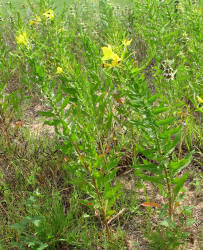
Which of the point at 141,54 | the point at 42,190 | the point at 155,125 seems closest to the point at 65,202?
the point at 42,190

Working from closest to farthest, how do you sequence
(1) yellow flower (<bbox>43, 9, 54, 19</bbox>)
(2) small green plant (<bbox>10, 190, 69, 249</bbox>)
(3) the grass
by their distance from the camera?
(3) the grass
(2) small green plant (<bbox>10, 190, 69, 249</bbox>)
(1) yellow flower (<bbox>43, 9, 54, 19</bbox>)

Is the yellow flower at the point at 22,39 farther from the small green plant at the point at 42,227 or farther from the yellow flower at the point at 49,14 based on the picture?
the small green plant at the point at 42,227

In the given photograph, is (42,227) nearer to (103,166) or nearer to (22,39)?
(103,166)

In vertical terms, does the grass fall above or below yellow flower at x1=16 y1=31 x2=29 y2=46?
below

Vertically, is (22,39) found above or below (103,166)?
above

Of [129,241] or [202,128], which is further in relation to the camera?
[202,128]

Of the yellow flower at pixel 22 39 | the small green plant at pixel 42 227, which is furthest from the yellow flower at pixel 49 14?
the small green plant at pixel 42 227

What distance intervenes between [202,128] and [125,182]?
69cm

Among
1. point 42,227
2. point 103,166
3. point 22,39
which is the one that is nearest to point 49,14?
point 22,39

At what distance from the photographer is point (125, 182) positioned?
176 centimetres

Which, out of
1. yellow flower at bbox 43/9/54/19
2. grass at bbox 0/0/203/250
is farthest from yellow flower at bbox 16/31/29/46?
yellow flower at bbox 43/9/54/19

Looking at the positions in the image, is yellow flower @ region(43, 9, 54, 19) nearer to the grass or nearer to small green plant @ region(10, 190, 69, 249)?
the grass

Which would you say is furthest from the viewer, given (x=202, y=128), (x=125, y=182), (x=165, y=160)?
(x=202, y=128)

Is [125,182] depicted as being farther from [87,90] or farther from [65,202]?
[87,90]
